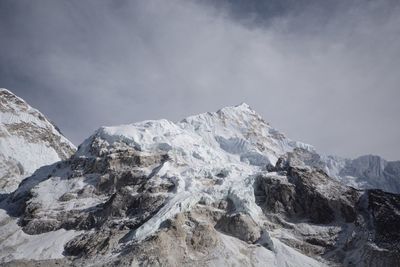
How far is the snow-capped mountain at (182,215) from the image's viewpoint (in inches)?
3745

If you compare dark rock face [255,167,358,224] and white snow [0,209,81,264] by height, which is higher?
dark rock face [255,167,358,224]

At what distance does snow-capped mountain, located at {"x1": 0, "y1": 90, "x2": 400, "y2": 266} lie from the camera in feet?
312

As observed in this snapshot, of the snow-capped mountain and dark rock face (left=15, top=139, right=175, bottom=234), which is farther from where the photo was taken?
dark rock face (left=15, top=139, right=175, bottom=234)

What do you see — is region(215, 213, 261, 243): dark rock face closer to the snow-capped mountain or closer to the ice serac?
the snow-capped mountain

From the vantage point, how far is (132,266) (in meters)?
86.5

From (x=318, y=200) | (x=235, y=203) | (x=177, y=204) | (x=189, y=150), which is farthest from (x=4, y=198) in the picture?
(x=318, y=200)

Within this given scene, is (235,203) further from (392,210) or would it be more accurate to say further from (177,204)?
(392,210)

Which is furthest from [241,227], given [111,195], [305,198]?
[111,195]

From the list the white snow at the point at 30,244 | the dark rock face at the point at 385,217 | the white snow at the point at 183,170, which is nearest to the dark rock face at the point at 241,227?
the white snow at the point at 183,170

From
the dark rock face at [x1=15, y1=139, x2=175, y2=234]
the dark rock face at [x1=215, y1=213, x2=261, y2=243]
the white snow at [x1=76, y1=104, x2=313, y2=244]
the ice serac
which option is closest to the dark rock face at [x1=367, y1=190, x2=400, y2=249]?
the dark rock face at [x1=215, y1=213, x2=261, y2=243]

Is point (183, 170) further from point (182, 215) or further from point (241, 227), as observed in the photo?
point (241, 227)

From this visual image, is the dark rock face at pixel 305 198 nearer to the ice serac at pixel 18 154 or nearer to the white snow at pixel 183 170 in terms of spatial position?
the white snow at pixel 183 170

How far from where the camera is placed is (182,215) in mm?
104188

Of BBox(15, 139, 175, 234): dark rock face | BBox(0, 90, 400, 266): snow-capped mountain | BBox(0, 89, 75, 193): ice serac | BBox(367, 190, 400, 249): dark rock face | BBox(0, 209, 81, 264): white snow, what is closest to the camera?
BBox(0, 90, 400, 266): snow-capped mountain
